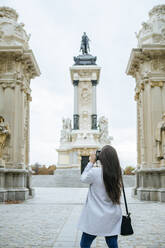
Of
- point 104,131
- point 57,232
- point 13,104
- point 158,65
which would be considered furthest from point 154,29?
point 104,131

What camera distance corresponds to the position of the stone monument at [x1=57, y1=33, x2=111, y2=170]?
38688 mm

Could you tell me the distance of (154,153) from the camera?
646 inches

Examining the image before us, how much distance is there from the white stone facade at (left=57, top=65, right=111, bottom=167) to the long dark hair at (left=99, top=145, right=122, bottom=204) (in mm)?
34036

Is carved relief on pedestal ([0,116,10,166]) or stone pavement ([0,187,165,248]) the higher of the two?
carved relief on pedestal ([0,116,10,166])

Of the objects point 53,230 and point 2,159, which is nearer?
point 53,230

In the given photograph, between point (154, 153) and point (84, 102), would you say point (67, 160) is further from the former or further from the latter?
point (154, 153)

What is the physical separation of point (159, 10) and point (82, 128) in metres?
23.4

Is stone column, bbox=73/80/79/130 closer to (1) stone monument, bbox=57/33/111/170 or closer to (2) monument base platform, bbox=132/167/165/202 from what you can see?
(1) stone monument, bbox=57/33/111/170

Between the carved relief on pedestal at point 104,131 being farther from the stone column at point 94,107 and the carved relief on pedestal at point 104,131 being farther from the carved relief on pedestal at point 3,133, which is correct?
the carved relief on pedestal at point 3,133

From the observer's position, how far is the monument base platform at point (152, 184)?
15531mm

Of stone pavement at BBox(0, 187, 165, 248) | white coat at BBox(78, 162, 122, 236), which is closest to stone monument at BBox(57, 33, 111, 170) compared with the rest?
stone pavement at BBox(0, 187, 165, 248)

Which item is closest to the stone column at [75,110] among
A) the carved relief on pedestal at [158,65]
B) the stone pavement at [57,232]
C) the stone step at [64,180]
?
the stone step at [64,180]

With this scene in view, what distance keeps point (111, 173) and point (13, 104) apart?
1393 cm

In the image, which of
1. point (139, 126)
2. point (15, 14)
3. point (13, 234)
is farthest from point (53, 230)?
point (15, 14)
